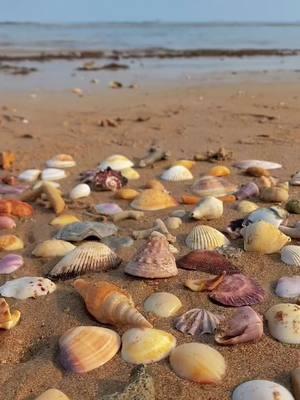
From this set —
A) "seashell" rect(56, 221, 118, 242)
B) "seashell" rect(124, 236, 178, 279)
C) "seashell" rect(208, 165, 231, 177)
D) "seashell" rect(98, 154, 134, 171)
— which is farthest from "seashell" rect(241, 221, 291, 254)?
"seashell" rect(98, 154, 134, 171)

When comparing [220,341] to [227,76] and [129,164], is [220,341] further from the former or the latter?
[227,76]

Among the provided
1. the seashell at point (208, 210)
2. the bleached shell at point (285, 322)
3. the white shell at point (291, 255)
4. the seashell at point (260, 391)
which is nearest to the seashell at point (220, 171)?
the seashell at point (208, 210)

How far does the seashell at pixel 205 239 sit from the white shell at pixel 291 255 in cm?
33

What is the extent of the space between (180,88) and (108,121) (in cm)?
375

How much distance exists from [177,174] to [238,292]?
2.04 m

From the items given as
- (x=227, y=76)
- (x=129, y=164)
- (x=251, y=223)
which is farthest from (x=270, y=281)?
(x=227, y=76)

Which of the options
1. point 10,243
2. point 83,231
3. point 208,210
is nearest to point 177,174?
point 208,210

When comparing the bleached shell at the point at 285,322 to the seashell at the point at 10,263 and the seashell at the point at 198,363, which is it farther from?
the seashell at the point at 10,263

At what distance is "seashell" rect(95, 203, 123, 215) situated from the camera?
3.59 metres

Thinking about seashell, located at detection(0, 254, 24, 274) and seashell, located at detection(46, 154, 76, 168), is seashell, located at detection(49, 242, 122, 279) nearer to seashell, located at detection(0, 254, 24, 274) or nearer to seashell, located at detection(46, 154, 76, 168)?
seashell, located at detection(0, 254, 24, 274)

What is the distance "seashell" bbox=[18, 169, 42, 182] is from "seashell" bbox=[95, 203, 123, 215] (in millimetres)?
1000

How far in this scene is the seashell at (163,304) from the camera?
89.5 inches

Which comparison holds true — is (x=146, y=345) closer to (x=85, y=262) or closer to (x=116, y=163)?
(x=85, y=262)

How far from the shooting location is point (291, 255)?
2732 mm
